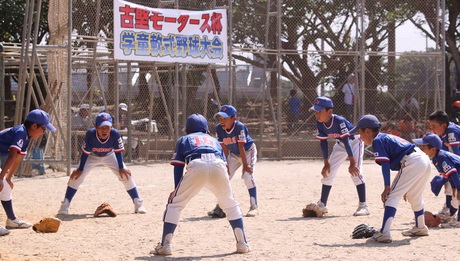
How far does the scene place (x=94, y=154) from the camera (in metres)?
10.6

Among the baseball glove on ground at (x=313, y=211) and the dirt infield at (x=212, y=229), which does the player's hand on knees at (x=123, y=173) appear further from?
the baseball glove on ground at (x=313, y=211)

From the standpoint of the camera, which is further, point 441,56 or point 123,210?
point 441,56

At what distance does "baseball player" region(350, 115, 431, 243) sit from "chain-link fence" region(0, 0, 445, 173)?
10776mm

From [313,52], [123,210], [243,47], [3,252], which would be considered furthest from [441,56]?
[3,252]

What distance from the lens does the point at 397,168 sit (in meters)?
8.21

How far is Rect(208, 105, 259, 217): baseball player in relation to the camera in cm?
1023

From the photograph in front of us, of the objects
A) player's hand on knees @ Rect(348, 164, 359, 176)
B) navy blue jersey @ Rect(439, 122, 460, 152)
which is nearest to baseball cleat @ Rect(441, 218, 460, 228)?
navy blue jersey @ Rect(439, 122, 460, 152)

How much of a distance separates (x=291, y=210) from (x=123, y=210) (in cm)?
252

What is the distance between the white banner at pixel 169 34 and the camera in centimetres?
1745

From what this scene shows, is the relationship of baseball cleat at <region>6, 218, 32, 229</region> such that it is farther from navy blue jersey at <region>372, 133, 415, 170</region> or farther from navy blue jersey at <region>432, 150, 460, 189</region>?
navy blue jersey at <region>432, 150, 460, 189</region>

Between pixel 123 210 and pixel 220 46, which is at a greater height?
pixel 220 46

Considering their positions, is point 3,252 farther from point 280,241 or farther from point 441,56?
point 441,56

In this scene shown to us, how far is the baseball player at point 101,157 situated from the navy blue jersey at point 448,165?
13.9ft

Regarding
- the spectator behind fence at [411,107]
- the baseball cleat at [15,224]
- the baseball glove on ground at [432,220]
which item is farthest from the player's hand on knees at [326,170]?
the spectator behind fence at [411,107]
